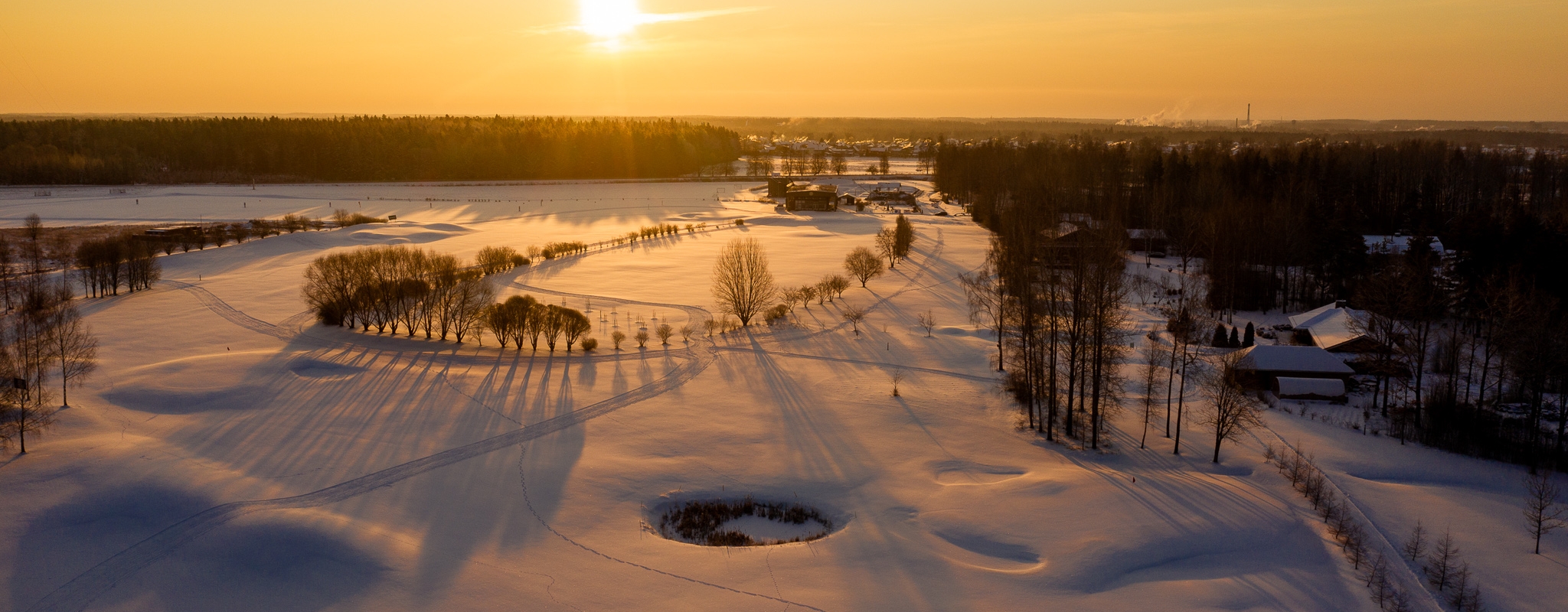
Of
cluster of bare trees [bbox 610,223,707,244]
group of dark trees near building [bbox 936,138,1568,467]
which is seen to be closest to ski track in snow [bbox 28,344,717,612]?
group of dark trees near building [bbox 936,138,1568,467]

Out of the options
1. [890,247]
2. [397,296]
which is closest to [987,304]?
[890,247]

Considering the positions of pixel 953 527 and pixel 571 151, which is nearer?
pixel 953 527

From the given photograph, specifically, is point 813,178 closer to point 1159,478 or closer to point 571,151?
point 571,151

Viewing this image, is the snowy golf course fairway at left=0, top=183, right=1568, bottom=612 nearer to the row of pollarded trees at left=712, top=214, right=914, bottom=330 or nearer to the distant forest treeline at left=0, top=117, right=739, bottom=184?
the row of pollarded trees at left=712, top=214, right=914, bottom=330

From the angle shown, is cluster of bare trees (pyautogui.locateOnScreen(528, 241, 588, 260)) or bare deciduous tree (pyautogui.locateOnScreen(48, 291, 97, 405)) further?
cluster of bare trees (pyautogui.locateOnScreen(528, 241, 588, 260))

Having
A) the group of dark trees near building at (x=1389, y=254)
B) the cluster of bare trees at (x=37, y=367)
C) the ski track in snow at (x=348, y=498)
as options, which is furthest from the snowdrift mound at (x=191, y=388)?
the group of dark trees near building at (x=1389, y=254)

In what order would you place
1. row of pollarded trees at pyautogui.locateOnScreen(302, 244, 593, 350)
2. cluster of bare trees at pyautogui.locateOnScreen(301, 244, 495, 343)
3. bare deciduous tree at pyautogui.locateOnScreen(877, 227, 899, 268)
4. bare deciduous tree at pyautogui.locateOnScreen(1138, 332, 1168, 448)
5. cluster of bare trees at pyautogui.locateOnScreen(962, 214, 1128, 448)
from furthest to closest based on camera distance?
bare deciduous tree at pyautogui.locateOnScreen(877, 227, 899, 268), cluster of bare trees at pyautogui.locateOnScreen(301, 244, 495, 343), row of pollarded trees at pyautogui.locateOnScreen(302, 244, 593, 350), cluster of bare trees at pyautogui.locateOnScreen(962, 214, 1128, 448), bare deciduous tree at pyautogui.locateOnScreen(1138, 332, 1168, 448)

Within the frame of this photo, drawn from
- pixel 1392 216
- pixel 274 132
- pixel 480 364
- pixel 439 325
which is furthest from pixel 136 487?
pixel 274 132
